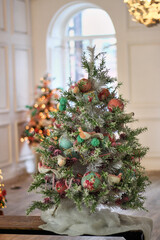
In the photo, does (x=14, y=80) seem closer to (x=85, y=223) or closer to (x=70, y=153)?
(x=70, y=153)

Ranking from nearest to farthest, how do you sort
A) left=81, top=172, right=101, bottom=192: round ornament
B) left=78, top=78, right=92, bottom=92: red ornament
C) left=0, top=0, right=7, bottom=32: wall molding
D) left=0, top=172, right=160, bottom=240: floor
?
left=81, top=172, right=101, bottom=192: round ornament
left=78, top=78, right=92, bottom=92: red ornament
left=0, top=172, right=160, bottom=240: floor
left=0, top=0, right=7, bottom=32: wall molding

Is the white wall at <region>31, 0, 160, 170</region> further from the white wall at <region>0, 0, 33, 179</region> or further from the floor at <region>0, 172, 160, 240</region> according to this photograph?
the white wall at <region>0, 0, 33, 179</region>

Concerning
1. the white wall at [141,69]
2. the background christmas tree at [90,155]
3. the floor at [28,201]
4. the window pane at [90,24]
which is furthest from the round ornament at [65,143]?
the window pane at [90,24]

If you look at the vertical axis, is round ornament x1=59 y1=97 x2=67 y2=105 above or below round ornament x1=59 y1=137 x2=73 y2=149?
above

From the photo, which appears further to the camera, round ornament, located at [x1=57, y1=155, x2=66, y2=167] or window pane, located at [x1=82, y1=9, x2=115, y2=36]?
window pane, located at [x1=82, y1=9, x2=115, y2=36]

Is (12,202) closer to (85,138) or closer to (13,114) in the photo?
(13,114)

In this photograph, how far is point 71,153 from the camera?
2.86 meters

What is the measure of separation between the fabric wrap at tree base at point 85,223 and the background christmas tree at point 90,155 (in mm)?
71

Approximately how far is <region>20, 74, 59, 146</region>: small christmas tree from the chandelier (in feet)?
9.40

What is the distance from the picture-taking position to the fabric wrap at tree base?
272 centimetres

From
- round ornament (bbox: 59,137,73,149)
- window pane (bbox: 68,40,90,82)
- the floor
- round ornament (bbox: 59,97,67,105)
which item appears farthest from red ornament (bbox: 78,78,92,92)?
window pane (bbox: 68,40,90,82)

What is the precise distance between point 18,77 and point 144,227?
478cm

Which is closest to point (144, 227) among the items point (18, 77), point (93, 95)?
point (93, 95)

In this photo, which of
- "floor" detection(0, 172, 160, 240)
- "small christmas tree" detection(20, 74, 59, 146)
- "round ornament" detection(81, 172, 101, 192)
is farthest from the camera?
"small christmas tree" detection(20, 74, 59, 146)
